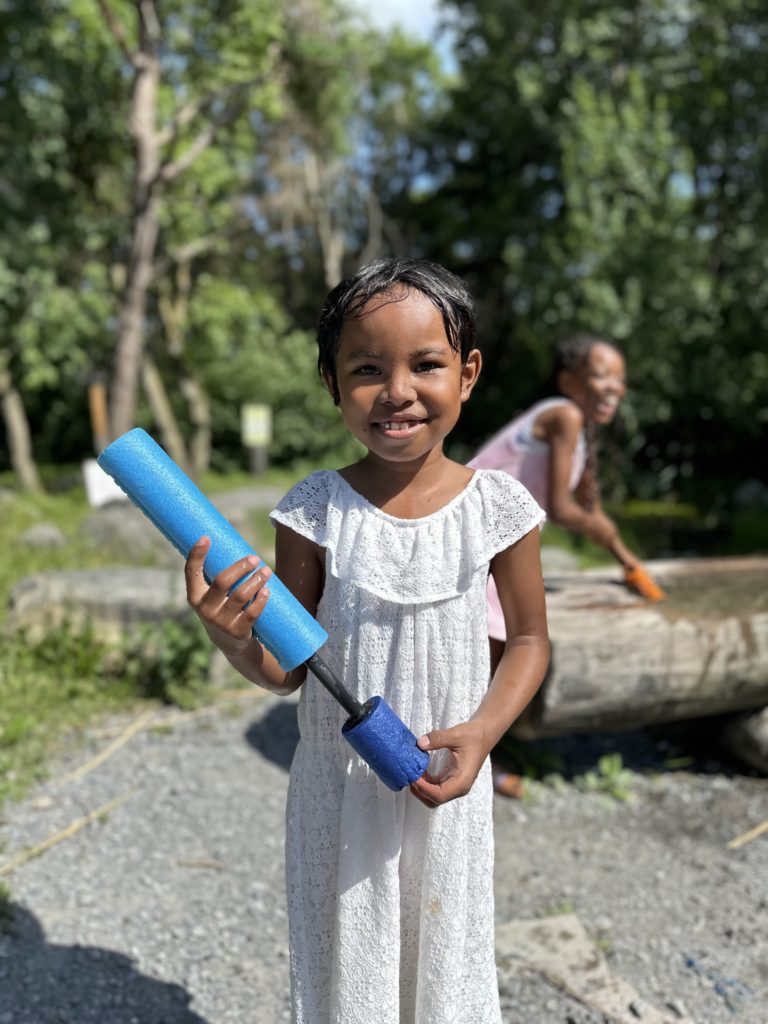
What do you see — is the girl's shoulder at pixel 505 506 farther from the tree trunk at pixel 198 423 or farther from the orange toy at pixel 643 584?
the tree trunk at pixel 198 423

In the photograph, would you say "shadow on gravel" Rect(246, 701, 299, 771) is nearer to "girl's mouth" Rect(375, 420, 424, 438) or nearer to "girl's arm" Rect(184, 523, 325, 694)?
"girl's arm" Rect(184, 523, 325, 694)

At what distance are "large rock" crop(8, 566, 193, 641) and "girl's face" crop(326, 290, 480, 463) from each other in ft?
11.6

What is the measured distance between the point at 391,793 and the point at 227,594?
1.62 feet

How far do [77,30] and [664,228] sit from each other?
808cm

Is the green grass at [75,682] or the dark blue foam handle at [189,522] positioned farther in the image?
the green grass at [75,682]

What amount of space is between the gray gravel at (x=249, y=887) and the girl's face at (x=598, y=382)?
1.65 meters

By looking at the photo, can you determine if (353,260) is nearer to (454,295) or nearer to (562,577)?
(562,577)

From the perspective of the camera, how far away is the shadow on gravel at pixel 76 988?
2.45 meters

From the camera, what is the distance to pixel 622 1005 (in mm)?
2434

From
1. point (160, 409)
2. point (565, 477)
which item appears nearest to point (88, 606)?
point (565, 477)

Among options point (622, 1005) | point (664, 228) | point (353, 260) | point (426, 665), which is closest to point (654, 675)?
point (622, 1005)

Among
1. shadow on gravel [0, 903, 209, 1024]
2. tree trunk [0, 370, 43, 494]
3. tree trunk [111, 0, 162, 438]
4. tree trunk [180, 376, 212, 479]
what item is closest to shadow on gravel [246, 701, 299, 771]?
shadow on gravel [0, 903, 209, 1024]

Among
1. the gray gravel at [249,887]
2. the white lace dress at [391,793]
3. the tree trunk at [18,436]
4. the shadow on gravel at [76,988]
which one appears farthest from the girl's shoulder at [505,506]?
the tree trunk at [18,436]

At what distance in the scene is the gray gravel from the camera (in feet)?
8.36
